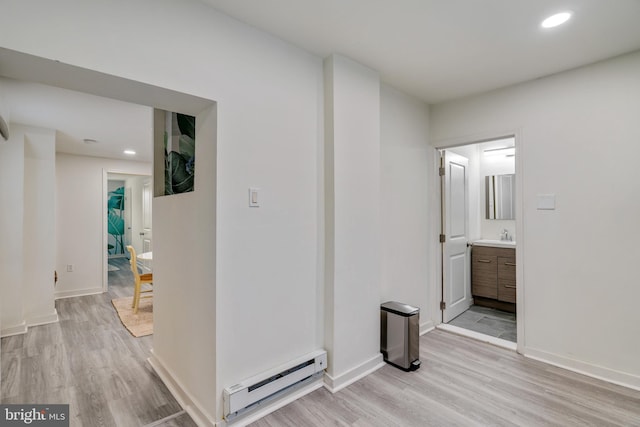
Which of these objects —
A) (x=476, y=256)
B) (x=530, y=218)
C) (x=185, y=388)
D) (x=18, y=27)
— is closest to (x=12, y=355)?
(x=185, y=388)

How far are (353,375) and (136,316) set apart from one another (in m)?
3.16

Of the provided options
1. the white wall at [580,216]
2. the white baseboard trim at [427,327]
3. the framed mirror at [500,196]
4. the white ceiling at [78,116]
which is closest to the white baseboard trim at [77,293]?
the white ceiling at [78,116]

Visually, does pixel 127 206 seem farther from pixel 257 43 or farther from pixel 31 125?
pixel 257 43

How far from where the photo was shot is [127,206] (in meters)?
8.53

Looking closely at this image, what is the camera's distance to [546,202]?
8.51 ft

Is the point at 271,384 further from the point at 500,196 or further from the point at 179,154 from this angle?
the point at 500,196

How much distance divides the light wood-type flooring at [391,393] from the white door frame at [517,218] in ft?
1.24

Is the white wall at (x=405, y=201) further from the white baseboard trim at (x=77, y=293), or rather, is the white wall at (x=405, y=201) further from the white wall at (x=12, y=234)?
the white baseboard trim at (x=77, y=293)

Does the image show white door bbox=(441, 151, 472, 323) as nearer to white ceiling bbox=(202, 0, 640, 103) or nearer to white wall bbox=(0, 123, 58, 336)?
white ceiling bbox=(202, 0, 640, 103)

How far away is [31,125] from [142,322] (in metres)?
2.79

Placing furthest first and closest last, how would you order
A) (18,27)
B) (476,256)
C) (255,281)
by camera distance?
1. (476,256)
2. (255,281)
3. (18,27)

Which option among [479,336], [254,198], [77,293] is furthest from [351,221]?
[77,293]

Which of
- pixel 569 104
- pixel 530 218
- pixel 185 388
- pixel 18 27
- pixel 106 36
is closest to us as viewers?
pixel 18 27
